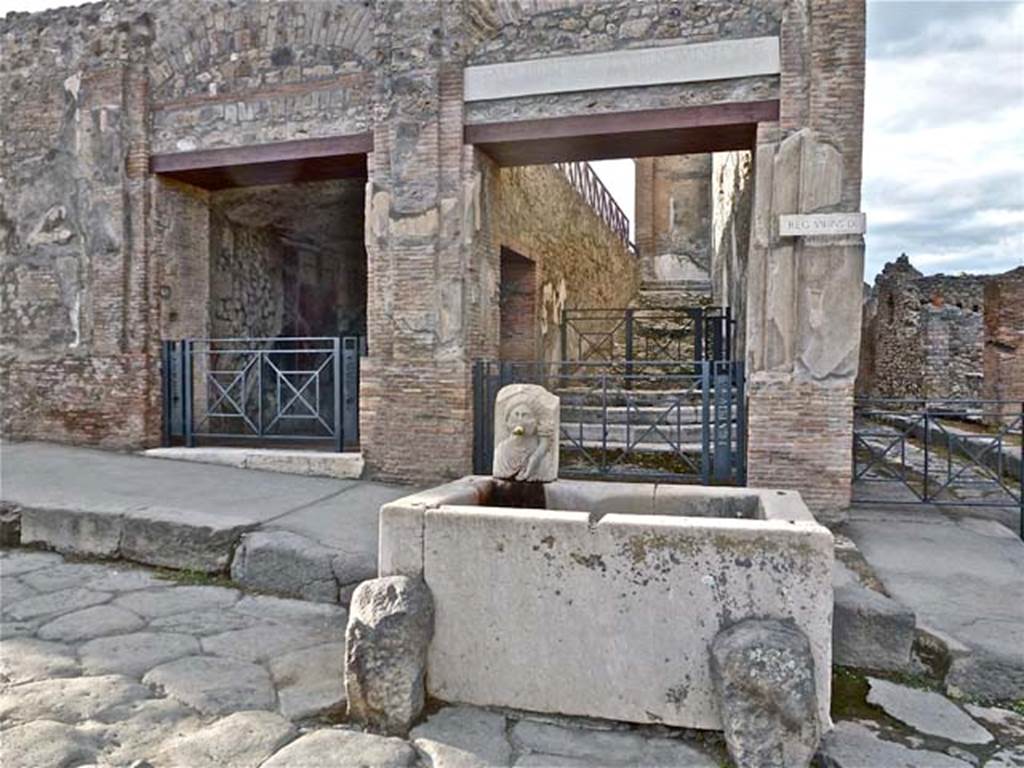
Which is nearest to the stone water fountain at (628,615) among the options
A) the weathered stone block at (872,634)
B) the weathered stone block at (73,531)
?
the weathered stone block at (872,634)

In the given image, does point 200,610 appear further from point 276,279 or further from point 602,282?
point 602,282

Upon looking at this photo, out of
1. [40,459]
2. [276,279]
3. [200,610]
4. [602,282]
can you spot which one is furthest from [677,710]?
[602,282]

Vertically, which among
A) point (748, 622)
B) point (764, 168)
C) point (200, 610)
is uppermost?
point (764, 168)

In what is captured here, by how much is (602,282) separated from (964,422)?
6.37m

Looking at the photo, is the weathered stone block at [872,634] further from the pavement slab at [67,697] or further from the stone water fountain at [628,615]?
the pavement slab at [67,697]

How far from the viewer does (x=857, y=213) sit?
5.45 m

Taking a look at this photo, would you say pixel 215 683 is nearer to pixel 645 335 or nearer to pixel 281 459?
pixel 281 459

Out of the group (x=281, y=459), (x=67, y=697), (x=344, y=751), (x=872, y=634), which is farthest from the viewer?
(x=281, y=459)

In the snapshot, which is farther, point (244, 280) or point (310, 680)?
point (244, 280)

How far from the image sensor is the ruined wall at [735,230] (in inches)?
308

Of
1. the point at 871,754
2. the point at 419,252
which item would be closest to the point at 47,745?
the point at 871,754

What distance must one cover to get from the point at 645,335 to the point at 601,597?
10434 millimetres

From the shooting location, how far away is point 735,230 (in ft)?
33.0

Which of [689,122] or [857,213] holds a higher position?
[689,122]
